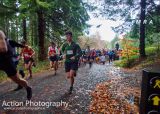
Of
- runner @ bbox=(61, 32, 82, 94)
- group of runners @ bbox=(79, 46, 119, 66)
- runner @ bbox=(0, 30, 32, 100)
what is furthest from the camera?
group of runners @ bbox=(79, 46, 119, 66)

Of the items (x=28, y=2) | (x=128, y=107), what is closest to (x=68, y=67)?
(x=128, y=107)

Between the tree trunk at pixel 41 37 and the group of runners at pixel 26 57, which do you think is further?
the tree trunk at pixel 41 37

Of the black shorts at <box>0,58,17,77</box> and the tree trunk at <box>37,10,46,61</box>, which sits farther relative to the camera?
the tree trunk at <box>37,10,46,61</box>

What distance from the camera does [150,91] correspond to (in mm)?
2703

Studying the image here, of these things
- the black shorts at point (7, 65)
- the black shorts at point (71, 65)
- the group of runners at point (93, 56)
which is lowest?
the group of runners at point (93, 56)

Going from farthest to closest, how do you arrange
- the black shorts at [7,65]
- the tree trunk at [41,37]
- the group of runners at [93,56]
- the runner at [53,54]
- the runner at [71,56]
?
the group of runners at [93,56], the tree trunk at [41,37], the runner at [53,54], the runner at [71,56], the black shorts at [7,65]

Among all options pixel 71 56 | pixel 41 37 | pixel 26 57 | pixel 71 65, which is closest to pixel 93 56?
pixel 41 37

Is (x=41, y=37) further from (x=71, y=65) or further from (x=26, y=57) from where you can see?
(x=71, y=65)

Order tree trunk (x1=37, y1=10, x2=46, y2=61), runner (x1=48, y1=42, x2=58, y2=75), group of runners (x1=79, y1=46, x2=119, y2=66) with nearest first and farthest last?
runner (x1=48, y1=42, x2=58, y2=75) < tree trunk (x1=37, y1=10, x2=46, y2=61) < group of runners (x1=79, y1=46, x2=119, y2=66)

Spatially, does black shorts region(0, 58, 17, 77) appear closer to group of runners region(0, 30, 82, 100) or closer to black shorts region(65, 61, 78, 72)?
group of runners region(0, 30, 82, 100)

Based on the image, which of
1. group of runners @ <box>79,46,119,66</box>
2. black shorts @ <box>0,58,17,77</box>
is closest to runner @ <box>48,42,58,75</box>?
group of runners @ <box>79,46,119,66</box>

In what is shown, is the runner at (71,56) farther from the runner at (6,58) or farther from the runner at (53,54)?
the runner at (53,54)

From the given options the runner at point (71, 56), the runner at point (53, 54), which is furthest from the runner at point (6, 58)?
the runner at point (53, 54)

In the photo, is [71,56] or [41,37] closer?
[71,56]
